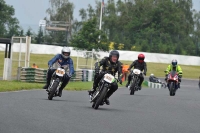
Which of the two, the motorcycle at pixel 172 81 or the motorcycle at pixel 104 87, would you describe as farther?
the motorcycle at pixel 172 81

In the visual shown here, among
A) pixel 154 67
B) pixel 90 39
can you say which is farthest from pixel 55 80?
pixel 154 67

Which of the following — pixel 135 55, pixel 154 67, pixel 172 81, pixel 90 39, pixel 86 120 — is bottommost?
pixel 154 67

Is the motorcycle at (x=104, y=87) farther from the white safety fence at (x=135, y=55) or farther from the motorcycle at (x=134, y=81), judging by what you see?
the white safety fence at (x=135, y=55)

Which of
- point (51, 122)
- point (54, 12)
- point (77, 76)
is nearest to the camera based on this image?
point (51, 122)

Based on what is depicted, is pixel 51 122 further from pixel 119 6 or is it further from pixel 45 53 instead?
pixel 119 6

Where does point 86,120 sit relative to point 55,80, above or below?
below

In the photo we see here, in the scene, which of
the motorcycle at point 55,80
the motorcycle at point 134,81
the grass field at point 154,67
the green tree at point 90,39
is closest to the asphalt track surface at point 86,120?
the motorcycle at point 55,80

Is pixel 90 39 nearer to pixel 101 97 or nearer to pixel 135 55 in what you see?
pixel 135 55

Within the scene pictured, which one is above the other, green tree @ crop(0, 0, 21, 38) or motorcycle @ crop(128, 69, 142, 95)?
green tree @ crop(0, 0, 21, 38)

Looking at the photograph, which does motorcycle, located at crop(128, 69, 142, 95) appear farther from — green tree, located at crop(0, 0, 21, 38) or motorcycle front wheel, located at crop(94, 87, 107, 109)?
green tree, located at crop(0, 0, 21, 38)

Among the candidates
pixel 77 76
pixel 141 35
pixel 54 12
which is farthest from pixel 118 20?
pixel 77 76

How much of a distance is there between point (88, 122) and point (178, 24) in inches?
3361

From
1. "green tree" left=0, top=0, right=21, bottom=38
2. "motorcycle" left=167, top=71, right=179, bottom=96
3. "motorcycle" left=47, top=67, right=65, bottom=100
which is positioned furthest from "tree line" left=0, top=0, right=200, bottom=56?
"motorcycle" left=47, top=67, right=65, bottom=100

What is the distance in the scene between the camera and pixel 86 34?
5344cm
